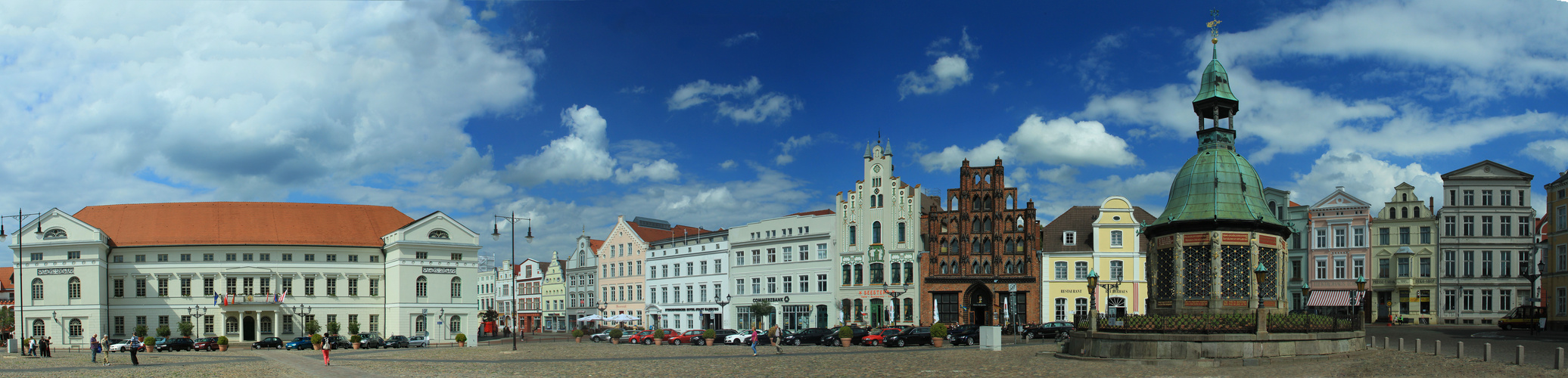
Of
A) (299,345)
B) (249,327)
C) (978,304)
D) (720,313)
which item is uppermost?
(978,304)

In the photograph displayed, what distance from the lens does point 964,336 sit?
1893 inches

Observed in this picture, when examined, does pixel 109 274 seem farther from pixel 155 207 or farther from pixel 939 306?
pixel 939 306

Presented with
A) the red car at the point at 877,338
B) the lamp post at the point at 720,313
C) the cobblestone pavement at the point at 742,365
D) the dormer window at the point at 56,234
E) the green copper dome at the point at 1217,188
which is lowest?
the lamp post at the point at 720,313

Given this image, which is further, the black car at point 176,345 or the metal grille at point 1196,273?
the black car at point 176,345

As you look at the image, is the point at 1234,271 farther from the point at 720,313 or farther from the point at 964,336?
the point at 720,313

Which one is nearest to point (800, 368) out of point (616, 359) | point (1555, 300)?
point (616, 359)

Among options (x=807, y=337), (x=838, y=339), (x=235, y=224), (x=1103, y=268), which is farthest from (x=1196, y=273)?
(x=235, y=224)

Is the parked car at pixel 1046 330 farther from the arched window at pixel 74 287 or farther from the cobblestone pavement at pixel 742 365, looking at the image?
the arched window at pixel 74 287

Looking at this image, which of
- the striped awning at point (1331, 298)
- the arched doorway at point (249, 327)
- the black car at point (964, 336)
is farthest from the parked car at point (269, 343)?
the striped awning at point (1331, 298)

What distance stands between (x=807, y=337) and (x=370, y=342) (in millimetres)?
23353

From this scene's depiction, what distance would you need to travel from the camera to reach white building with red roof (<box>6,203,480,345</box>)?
6322 centimetres

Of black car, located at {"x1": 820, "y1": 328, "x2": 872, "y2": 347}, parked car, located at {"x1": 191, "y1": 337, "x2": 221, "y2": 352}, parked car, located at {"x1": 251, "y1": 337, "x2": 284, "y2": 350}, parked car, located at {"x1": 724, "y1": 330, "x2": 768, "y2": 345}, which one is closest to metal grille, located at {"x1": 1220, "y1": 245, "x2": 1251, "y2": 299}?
black car, located at {"x1": 820, "y1": 328, "x2": 872, "y2": 347}

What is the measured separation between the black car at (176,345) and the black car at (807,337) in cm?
2986

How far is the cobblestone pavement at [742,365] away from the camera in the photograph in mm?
26031
